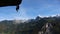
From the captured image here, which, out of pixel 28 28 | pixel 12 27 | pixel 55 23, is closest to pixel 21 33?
pixel 28 28

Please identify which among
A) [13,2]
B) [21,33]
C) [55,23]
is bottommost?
[21,33]

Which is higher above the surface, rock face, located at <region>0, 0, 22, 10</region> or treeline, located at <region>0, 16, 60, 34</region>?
rock face, located at <region>0, 0, 22, 10</region>

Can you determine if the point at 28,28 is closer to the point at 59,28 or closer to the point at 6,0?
the point at 59,28

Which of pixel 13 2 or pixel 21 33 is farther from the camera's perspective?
pixel 21 33

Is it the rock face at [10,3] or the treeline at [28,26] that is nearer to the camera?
the rock face at [10,3]

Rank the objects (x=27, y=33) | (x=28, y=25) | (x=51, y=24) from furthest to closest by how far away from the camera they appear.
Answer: (x=28, y=25) < (x=27, y=33) < (x=51, y=24)

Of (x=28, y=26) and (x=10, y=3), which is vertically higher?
(x=10, y=3)

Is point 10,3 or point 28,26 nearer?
point 10,3

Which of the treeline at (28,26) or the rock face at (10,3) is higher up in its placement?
the rock face at (10,3)

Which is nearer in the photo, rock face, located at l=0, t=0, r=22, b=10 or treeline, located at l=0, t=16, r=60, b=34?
rock face, located at l=0, t=0, r=22, b=10

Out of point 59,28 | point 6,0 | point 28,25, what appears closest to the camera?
point 6,0

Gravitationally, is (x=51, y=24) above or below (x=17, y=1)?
below
